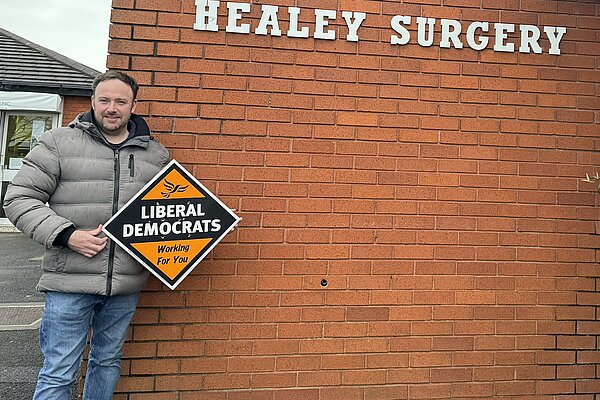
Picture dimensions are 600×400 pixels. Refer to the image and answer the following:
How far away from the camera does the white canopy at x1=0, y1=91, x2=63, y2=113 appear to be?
11.3m

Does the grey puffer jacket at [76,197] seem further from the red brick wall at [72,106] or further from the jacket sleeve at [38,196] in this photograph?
the red brick wall at [72,106]

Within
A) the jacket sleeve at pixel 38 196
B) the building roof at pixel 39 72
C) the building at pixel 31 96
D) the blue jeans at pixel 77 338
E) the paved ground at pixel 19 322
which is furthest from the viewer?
the building at pixel 31 96

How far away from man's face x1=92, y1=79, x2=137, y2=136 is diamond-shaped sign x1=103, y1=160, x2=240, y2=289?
33cm

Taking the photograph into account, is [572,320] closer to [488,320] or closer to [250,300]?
[488,320]

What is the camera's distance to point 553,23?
3.04 meters

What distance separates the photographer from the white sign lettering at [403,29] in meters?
2.83

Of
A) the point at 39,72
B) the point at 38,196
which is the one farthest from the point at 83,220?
the point at 39,72

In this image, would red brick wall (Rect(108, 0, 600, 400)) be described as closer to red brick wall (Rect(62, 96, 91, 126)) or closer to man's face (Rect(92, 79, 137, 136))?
man's face (Rect(92, 79, 137, 136))

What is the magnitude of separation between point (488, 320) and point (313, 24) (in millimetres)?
2146

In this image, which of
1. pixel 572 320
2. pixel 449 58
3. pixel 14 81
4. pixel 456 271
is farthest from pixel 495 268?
pixel 14 81

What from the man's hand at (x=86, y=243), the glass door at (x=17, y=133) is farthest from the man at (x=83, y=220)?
the glass door at (x=17, y=133)

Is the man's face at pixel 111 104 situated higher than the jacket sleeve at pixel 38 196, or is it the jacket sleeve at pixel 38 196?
the man's face at pixel 111 104

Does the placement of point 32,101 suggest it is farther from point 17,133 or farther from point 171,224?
point 171,224

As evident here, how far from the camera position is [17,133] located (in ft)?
39.5
